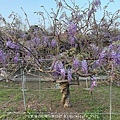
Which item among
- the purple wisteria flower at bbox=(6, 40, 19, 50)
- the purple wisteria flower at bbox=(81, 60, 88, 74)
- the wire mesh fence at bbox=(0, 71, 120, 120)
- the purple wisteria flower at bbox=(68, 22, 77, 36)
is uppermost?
the purple wisteria flower at bbox=(68, 22, 77, 36)

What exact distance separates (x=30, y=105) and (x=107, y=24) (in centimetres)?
242

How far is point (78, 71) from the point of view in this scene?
3.79m

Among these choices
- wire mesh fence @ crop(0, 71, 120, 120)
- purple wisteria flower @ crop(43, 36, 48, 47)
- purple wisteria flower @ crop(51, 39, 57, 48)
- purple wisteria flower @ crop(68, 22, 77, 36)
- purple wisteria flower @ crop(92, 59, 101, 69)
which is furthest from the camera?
purple wisteria flower @ crop(43, 36, 48, 47)

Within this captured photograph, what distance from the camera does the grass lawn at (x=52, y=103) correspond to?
4129 millimetres

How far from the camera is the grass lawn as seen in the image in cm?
413

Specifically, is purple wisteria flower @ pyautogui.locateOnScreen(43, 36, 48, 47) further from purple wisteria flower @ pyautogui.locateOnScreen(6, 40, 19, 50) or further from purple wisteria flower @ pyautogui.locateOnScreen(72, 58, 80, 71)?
purple wisteria flower @ pyautogui.locateOnScreen(72, 58, 80, 71)

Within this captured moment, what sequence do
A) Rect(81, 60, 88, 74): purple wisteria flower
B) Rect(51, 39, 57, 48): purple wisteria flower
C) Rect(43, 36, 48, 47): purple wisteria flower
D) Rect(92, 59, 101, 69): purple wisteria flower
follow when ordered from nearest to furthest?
Rect(81, 60, 88, 74): purple wisteria flower, Rect(92, 59, 101, 69): purple wisteria flower, Rect(51, 39, 57, 48): purple wisteria flower, Rect(43, 36, 48, 47): purple wisteria flower

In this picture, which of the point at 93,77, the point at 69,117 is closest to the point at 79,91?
the point at 69,117

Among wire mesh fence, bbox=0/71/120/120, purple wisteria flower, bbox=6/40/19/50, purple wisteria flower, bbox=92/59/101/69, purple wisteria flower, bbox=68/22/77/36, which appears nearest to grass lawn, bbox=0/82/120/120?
wire mesh fence, bbox=0/71/120/120

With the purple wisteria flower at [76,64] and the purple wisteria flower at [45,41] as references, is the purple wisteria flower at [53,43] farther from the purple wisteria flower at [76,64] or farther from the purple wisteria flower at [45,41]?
the purple wisteria flower at [76,64]

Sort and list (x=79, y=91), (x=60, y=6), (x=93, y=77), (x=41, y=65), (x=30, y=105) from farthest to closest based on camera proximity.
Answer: (x=79, y=91), (x=30, y=105), (x=60, y=6), (x=41, y=65), (x=93, y=77)

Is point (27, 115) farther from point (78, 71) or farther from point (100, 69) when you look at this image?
point (100, 69)

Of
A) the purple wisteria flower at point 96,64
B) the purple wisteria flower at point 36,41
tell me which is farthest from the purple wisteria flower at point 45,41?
the purple wisteria flower at point 96,64

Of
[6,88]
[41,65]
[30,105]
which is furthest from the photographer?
[6,88]
